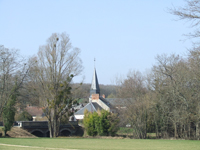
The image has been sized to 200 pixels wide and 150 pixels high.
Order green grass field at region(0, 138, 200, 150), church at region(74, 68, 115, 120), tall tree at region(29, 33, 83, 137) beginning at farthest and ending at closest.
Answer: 1. church at region(74, 68, 115, 120)
2. tall tree at region(29, 33, 83, 137)
3. green grass field at region(0, 138, 200, 150)

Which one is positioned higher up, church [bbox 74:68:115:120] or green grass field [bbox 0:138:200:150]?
church [bbox 74:68:115:120]

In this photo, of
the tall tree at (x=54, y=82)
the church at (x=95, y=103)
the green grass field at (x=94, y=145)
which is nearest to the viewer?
the green grass field at (x=94, y=145)

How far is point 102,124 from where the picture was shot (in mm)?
41250

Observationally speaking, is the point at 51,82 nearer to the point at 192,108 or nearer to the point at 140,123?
the point at 140,123

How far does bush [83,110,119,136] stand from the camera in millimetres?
41094

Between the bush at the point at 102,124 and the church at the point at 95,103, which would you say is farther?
the church at the point at 95,103

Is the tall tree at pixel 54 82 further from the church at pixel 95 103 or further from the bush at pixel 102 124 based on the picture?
the church at pixel 95 103

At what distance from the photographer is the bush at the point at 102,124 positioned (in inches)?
1618

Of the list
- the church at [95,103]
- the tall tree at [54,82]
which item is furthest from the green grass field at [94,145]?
the church at [95,103]

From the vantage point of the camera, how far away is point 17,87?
1177 inches

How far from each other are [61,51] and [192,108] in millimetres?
19700

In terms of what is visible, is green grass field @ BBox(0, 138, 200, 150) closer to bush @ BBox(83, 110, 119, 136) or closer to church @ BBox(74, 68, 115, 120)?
bush @ BBox(83, 110, 119, 136)

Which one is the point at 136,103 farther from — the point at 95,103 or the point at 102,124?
the point at 95,103

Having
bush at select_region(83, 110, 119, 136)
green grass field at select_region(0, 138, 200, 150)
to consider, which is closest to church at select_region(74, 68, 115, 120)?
bush at select_region(83, 110, 119, 136)
